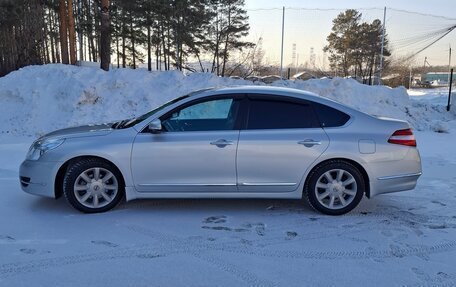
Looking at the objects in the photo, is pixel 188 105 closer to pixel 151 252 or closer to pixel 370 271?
pixel 151 252

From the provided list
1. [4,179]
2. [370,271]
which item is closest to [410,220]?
[370,271]

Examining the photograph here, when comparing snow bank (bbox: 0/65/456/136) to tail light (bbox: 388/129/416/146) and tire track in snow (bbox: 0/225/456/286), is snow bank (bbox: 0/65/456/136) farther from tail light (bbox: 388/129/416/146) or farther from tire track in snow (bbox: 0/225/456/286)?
tail light (bbox: 388/129/416/146)

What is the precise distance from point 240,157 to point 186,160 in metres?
0.62

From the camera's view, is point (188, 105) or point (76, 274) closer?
point (76, 274)

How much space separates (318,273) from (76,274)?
1.99 meters

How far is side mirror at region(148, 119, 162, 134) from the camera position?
4910 millimetres

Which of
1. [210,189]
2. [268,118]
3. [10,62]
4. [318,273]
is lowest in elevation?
[318,273]

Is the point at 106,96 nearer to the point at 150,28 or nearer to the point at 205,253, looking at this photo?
the point at 205,253

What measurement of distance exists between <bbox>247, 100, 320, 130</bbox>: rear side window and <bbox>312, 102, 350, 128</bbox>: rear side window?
7 cm

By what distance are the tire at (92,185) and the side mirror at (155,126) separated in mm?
639

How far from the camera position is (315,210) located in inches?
202

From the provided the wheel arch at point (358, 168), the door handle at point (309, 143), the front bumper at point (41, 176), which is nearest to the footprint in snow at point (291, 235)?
the wheel arch at point (358, 168)

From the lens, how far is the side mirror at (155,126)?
4910 mm

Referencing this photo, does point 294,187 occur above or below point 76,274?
above
